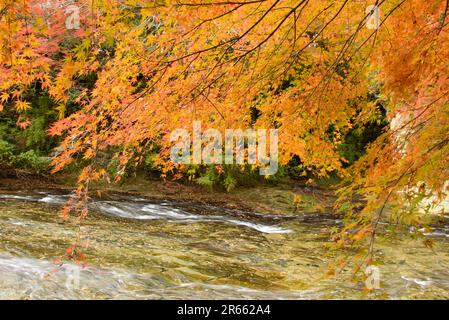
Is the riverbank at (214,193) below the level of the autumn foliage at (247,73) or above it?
below

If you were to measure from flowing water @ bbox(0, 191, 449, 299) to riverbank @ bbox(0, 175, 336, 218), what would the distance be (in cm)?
133

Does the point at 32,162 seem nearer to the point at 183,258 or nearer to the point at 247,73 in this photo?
the point at 183,258

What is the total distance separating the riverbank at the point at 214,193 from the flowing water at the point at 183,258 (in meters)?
1.33

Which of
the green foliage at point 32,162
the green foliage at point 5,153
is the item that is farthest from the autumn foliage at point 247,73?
the green foliage at point 5,153

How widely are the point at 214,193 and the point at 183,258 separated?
234 inches

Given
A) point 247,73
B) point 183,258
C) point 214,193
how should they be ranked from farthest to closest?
point 214,193, point 183,258, point 247,73

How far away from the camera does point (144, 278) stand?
531 cm

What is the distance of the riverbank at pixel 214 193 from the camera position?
430 inches

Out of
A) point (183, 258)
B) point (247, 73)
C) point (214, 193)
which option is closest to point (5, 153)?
point (214, 193)

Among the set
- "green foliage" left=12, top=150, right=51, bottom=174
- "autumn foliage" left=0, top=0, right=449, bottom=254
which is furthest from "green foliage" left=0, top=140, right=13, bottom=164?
"autumn foliage" left=0, top=0, right=449, bottom=254

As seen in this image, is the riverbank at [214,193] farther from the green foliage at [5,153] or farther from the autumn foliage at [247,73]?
the autumn foliage at [247,73]

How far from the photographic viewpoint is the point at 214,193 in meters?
12.2

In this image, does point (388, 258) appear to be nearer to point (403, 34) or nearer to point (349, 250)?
point (349, 250)
